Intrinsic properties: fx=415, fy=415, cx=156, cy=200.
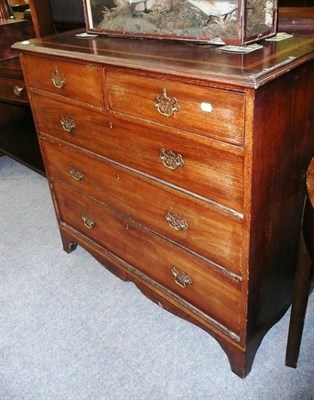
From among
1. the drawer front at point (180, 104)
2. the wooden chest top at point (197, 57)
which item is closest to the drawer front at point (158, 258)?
the drawer front at point (180, 104)

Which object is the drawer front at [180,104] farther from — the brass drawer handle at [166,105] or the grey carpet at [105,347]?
the grey carpet at [105,347]

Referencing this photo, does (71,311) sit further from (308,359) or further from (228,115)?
(228,115)

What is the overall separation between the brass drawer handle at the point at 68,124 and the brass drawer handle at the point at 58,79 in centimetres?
13

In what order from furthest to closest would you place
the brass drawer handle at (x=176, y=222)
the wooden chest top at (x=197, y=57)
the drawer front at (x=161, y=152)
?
the brass drawer handle at (x=176, y=222) < the drawer front at (x=161, y=152) < the wooden chest top at (x=197, y=57)

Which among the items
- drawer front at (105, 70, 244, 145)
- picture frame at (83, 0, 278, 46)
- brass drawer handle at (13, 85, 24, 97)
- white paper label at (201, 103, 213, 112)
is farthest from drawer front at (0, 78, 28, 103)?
white paper label at (201, 103, 213, 112)

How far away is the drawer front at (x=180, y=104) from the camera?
1.04m

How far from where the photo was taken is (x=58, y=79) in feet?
5.02

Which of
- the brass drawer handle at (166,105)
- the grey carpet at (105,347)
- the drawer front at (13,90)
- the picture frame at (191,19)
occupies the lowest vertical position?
the grey carpet at (105,347)

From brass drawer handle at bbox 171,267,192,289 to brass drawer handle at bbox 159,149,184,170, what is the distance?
0.42 metres

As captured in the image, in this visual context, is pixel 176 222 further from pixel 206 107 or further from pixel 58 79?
pixel 58 79

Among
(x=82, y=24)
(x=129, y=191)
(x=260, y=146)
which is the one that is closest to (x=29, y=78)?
(x=82, y=24)

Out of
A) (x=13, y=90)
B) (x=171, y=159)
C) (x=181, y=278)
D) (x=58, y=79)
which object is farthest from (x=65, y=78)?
(x=13, y=90)

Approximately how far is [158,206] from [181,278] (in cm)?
28

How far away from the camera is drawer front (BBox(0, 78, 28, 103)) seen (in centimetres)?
227
